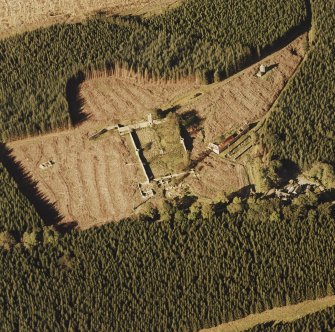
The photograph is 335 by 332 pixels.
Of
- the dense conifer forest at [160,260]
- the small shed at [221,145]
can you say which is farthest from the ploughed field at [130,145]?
the dense conifer forest at [160,260]

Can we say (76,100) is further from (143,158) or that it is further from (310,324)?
(310,324)

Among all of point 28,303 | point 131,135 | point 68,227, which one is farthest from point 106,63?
point 28,303

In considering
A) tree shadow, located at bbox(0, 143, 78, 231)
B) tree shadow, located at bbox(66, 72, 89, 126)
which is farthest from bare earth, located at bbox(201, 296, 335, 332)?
tree shadow, located at bbox(66, 72, 89, 126)

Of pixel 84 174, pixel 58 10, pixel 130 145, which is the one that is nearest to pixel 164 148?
pixel 130 145

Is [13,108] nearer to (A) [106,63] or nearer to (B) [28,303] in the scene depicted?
(A) [106,63]

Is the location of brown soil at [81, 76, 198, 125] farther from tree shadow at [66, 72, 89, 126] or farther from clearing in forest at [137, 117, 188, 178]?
clearing in forest at [137, 117, 188, 178]
